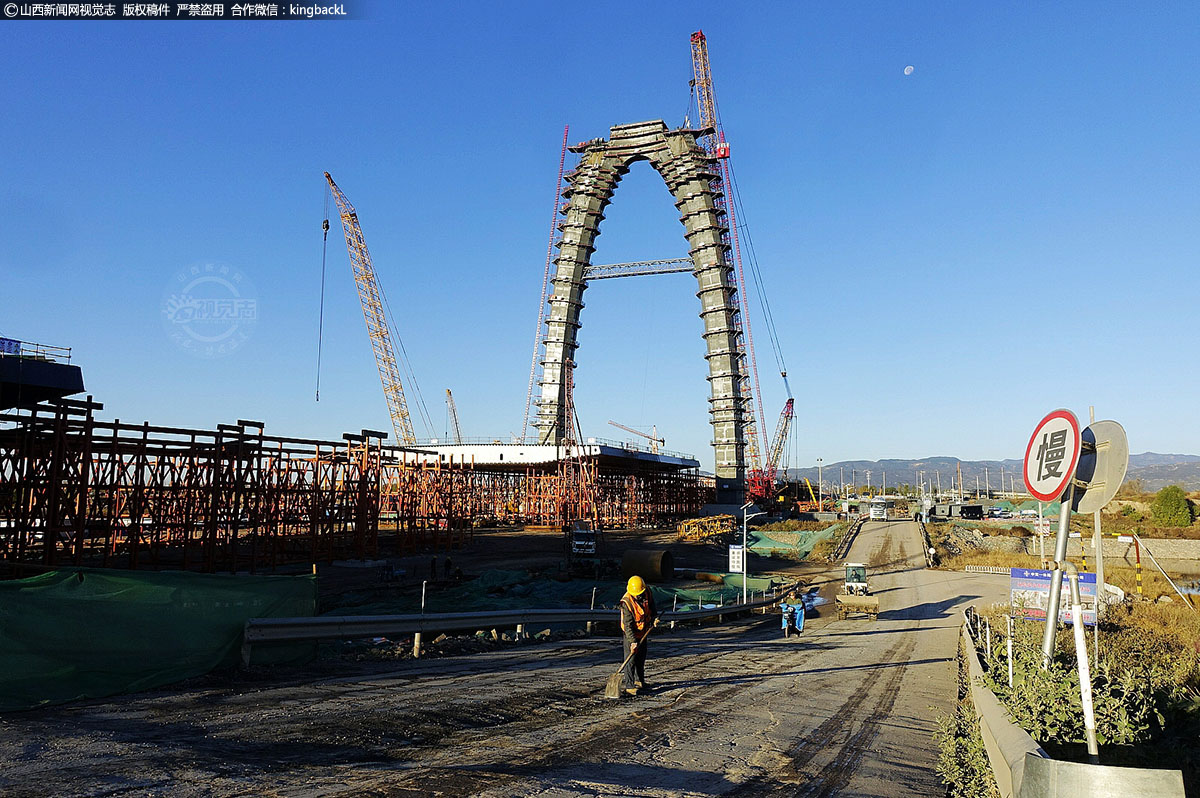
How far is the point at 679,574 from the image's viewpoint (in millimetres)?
40656

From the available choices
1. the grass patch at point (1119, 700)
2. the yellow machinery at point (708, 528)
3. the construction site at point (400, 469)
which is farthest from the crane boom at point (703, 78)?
the grass patch at point (1119, 700)

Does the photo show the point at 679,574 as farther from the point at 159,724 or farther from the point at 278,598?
the point at 159,724

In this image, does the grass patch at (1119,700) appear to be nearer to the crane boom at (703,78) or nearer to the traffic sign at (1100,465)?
the traffic sign at (1100,465)

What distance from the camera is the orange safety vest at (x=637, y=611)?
10.1 metres

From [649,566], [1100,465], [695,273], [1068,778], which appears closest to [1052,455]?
[1100,465]

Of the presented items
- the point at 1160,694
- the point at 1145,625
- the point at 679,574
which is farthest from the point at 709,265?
the point at 1160,694

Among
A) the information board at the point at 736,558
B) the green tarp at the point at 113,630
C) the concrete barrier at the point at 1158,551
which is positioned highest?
the green tarp at the point at 113,630

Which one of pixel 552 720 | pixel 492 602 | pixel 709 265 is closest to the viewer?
pixel 552 720

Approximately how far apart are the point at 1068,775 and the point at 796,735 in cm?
529

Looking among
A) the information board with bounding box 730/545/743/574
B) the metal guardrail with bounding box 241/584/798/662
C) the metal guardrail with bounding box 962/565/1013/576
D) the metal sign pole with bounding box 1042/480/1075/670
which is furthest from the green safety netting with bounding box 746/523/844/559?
the metal sign pole with bounding box 1042/480/1075/670

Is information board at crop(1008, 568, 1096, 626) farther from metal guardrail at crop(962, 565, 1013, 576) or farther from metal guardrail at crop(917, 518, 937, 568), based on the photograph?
metal guardrail at crop(917, 518, 937, 568)

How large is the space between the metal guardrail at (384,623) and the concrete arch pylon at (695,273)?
232ft

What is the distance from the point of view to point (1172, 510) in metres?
75.1

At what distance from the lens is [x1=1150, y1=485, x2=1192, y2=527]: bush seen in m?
74.2
